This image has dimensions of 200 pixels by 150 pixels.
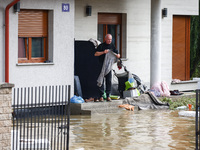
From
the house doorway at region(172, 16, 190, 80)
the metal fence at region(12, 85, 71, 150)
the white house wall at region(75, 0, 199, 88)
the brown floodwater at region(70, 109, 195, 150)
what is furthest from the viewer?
the house doorway at region(172, 16, 190, 80)

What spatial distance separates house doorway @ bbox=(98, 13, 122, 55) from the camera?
66.2 ft

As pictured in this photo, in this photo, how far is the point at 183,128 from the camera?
47.9 ft

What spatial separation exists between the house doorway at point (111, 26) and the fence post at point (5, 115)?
34.6ft

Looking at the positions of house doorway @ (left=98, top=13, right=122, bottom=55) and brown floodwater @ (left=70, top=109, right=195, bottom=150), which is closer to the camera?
brown floodwater @ (left=70, top=109, right=195, bottom=150)

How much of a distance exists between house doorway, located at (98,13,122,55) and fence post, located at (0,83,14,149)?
10.5 meters

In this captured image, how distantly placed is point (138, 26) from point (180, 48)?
2476mm

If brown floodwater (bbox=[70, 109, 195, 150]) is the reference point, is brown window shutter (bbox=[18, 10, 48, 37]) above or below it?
above

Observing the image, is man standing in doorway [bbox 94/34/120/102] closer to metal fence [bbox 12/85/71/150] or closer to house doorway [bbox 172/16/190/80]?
house doorway [bbox 172/16/190/80]

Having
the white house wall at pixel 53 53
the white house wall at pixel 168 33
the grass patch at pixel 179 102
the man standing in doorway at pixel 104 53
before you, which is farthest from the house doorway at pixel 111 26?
the white house wall at pixel 53 53

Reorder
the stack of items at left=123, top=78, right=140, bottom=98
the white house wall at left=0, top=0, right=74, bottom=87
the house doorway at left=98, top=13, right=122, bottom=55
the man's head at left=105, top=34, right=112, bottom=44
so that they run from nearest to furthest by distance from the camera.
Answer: the white house wall at left=0, top=0, right=74, bottom=87
the man's head at left=105, top=34, right=112, bottom=44
the stack of items at left=123, top=78, right=140, bottom=98
the house doorway at left=98, top=13, right=122, bottom=55

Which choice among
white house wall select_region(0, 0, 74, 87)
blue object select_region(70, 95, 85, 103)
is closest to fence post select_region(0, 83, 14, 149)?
white house wall select_region(0, 0, 74, 87)

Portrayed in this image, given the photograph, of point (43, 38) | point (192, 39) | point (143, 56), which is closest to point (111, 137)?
point (43, 38)

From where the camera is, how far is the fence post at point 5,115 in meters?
9.82

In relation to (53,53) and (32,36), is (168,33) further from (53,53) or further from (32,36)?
(32,36)
